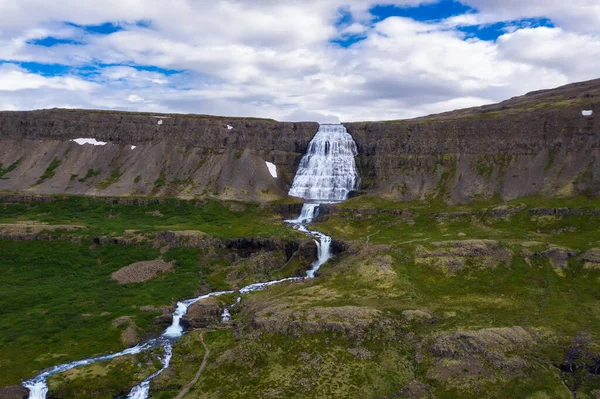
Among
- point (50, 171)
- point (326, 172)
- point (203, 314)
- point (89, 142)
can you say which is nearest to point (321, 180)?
point (326, 172)

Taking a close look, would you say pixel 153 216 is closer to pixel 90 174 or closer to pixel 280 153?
pixel 90 174

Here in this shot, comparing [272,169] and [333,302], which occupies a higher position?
[272,169]

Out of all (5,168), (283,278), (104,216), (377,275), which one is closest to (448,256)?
(377,275)

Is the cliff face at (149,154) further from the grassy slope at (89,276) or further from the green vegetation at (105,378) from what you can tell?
the green vegetation at (105,378)

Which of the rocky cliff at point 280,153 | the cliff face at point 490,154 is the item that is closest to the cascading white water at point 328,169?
the rocky cliff at point 280,153

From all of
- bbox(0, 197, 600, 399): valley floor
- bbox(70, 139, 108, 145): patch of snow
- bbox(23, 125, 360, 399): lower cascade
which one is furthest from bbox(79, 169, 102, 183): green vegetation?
bbox(23, 125, 360, 399): lower cascade

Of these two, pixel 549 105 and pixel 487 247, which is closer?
pixel 487 247

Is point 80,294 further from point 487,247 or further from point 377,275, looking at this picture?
point 487,247
